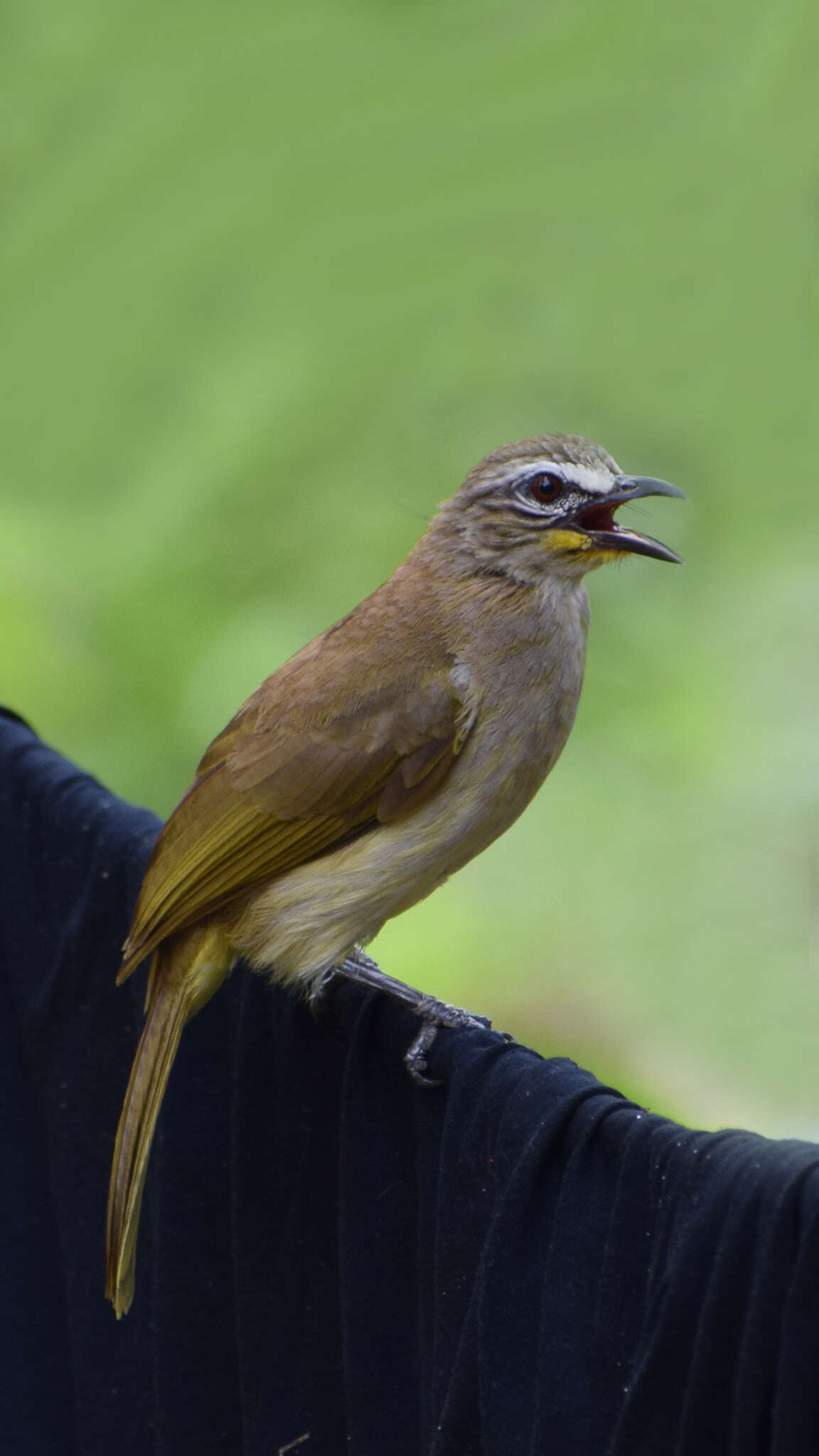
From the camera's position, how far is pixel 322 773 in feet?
7.50

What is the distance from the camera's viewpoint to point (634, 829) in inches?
155

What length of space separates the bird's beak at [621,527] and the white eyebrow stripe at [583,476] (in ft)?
0.04

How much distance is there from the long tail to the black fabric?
0.07 m

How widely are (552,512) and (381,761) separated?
492mm

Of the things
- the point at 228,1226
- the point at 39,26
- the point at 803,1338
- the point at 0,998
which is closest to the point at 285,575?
the point at 39,26

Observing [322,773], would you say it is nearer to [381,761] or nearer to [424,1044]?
[381,761]

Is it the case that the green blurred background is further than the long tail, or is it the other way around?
the green blurred background

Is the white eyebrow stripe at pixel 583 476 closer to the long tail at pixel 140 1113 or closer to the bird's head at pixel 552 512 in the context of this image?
the bird's head at pixel 552 512

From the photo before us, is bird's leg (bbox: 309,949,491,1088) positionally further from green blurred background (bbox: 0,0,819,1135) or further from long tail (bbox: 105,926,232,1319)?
green blurred background (bbox: 0,0,819,1135)

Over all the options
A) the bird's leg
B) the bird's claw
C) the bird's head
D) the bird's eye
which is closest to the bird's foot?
the bird's leg

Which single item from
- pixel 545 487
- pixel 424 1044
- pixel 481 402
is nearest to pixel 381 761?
pixel 545 487

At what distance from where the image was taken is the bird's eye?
95.0 inches

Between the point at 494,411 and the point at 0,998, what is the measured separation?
2.18 meters

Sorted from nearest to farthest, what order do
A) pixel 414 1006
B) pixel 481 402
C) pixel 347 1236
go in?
pixel 347 1236 < pixel 414 1006 < pixel 481 402
